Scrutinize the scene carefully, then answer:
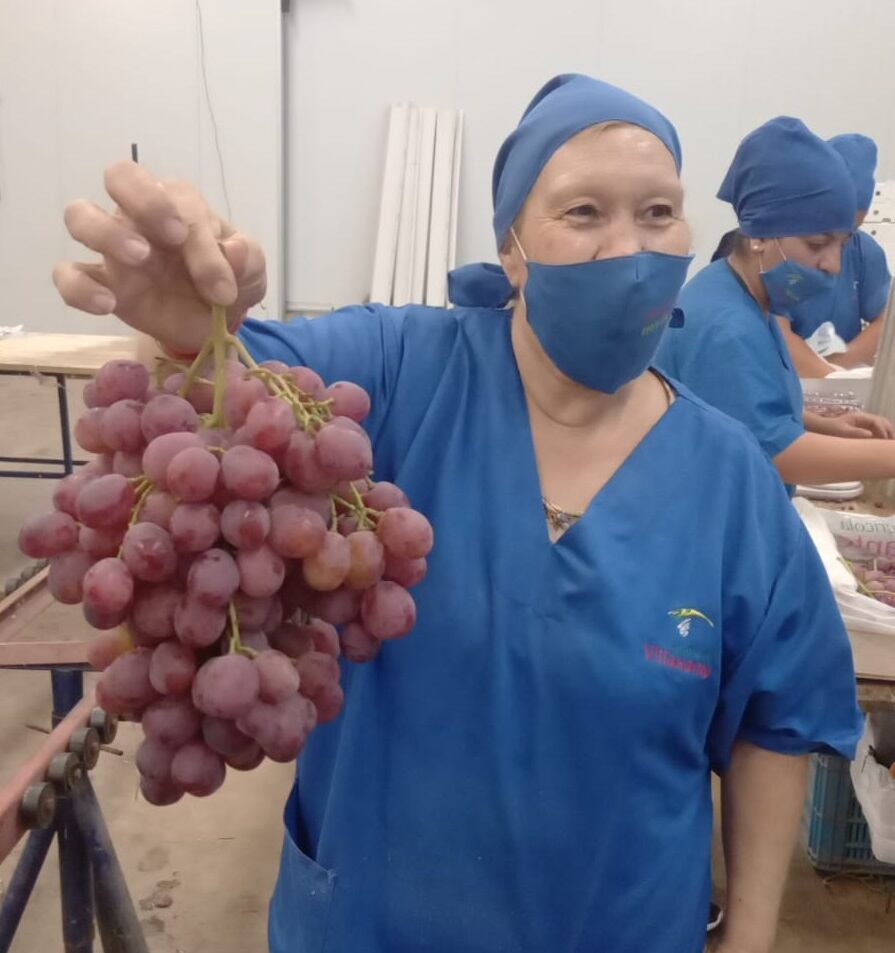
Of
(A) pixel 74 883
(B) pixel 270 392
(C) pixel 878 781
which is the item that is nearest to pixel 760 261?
(C) pixel 878 781

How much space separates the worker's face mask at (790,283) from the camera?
2.04 meters

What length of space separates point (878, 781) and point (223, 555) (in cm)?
194

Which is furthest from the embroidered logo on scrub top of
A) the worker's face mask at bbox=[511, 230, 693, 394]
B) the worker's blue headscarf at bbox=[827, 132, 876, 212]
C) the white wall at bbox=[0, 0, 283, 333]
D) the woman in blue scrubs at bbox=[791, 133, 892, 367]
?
the white wall at bbox=[0, 0, 283, 333]

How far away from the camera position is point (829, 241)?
2.09 meters

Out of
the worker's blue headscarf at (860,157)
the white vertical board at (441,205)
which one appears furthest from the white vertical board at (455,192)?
the worker's blue headscarf at (860,157)

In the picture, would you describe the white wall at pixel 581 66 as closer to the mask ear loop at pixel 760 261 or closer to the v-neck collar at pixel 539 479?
the mask ear loop at pixel 760 261

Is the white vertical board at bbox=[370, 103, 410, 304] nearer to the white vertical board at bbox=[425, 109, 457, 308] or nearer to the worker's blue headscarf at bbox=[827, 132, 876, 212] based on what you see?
the white vertical board at bbox=[425, 109, 457, 308]

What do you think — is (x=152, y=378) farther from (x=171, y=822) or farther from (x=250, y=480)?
(x=171, y=822)

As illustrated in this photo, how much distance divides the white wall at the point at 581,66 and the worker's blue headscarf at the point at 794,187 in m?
4.24

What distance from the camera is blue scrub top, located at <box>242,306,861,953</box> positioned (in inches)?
40.3

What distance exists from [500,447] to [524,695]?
290 mm

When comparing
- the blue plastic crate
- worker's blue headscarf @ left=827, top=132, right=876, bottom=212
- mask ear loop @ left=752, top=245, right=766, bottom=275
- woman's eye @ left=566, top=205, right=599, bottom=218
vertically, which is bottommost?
the blue plastic crate

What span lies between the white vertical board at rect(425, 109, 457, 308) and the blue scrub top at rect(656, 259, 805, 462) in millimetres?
4245

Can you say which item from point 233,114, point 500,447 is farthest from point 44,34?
point 500,447
